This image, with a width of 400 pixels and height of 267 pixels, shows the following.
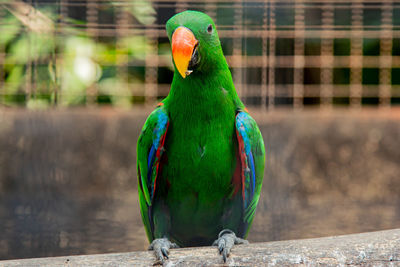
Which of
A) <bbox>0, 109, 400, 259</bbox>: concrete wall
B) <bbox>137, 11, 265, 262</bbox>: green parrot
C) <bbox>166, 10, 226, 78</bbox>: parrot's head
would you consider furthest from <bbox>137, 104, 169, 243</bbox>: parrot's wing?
<bbox>0, 109, 400, 259</bbox>: concrete wall

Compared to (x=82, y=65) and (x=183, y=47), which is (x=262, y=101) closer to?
(x=82, y=65)

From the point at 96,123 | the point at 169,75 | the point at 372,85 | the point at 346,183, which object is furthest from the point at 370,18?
the point at 96,123

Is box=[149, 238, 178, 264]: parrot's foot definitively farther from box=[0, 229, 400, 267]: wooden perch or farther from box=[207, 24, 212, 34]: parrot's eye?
box=[207, 24, 212, 34]: parrot's eye

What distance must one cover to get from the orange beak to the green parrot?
38 mm

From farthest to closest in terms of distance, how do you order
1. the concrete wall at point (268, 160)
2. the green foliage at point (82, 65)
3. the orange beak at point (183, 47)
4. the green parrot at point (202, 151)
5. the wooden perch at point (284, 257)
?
the green foliage at point (82, 65)
the concrete wall at point (268, 160)
the green parrot at point (202, 151)
the orange beak at point (183, 47)
the wooden perch at point (284, 257)

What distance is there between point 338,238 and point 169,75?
2.32 metres

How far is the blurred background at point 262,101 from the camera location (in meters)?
2.91

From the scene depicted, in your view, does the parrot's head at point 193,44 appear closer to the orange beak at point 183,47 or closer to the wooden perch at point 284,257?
the orange beak at point 183,47

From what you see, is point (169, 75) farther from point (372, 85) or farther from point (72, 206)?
point (372, 85)

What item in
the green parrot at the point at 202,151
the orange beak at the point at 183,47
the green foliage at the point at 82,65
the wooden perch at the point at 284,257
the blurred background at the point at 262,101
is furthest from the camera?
the green foliage at the point at 82,65

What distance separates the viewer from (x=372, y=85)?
3242 millimetres

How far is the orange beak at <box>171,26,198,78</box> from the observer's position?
1199 mm

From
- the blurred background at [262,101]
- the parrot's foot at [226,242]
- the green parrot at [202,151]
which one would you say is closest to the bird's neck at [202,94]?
the green parrot at [202,151]

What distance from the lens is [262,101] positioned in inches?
123
